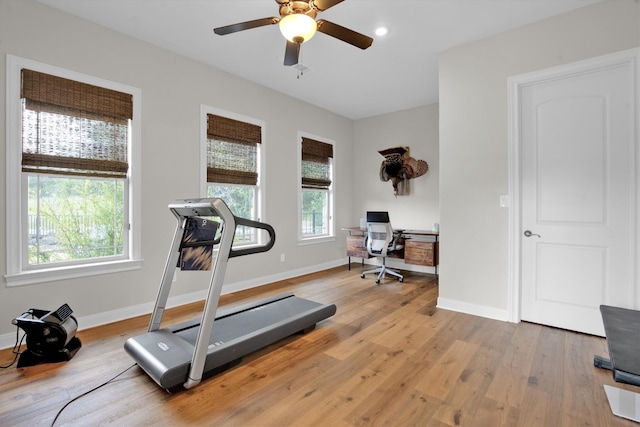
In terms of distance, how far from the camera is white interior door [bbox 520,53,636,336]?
8.63 ft

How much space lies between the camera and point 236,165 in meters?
4.27

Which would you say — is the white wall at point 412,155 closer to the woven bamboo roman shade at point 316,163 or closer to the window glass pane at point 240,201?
the woven bamboo roman shade at point 316,163

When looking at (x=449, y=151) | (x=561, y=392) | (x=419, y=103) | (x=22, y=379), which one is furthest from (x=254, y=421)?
(x=419, y=103)

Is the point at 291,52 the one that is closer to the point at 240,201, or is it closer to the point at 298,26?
the point at 298,26

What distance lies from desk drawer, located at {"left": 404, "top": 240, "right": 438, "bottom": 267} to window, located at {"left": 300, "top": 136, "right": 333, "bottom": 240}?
63.0 inches

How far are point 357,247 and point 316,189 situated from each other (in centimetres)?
126

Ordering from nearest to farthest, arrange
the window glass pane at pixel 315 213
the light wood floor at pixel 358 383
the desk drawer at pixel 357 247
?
the light wood floor at pixel 358 383
the desk drawer at pixel 357 247
the window glass pane at pixel 315 213

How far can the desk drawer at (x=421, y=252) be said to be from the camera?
4.64 metres

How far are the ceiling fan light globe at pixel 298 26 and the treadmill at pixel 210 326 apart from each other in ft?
4.19

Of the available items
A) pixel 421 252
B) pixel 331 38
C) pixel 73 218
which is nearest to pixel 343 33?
pixel 331 38

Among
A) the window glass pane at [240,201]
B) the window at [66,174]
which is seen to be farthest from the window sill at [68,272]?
the window glass pane at [240,201]

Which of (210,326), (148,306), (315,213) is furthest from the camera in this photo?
(315,213)

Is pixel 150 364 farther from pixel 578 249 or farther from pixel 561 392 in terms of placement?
pixel 578 249

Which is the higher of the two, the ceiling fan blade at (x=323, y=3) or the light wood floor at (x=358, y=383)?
the ceiling fan blade at (x=323, y=3)
